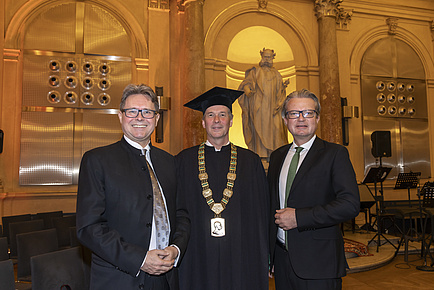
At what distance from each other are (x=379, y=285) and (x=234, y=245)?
138 inches

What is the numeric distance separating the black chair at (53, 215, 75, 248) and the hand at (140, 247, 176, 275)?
3.61 m

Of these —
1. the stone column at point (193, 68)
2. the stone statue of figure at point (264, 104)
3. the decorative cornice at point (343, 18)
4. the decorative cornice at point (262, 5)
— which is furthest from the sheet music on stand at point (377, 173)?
the decorative cornice at point (262, 5)

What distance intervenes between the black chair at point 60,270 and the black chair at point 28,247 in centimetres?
106

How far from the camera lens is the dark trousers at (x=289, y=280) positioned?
2273 mm

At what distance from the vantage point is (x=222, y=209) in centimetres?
253

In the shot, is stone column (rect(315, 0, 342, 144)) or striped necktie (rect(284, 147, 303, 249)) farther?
stone column (rect(315, 0, 342, 144))

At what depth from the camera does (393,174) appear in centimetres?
1057

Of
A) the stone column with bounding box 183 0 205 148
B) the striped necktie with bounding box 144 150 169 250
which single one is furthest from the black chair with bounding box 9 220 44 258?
the stone column with bounding box 183 0 205 148

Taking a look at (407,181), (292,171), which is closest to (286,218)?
(292,171)

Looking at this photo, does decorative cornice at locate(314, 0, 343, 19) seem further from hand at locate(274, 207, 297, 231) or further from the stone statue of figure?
A: hand at locate(274, 207, 297, 231)

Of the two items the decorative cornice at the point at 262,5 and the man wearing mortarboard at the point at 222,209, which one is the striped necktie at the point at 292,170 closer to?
the man wearing mortarboard at the point at 222,209

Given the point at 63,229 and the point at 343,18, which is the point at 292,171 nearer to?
the point at 63,229

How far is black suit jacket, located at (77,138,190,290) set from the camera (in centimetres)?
182

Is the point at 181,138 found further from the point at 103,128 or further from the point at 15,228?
the point at 15,228
